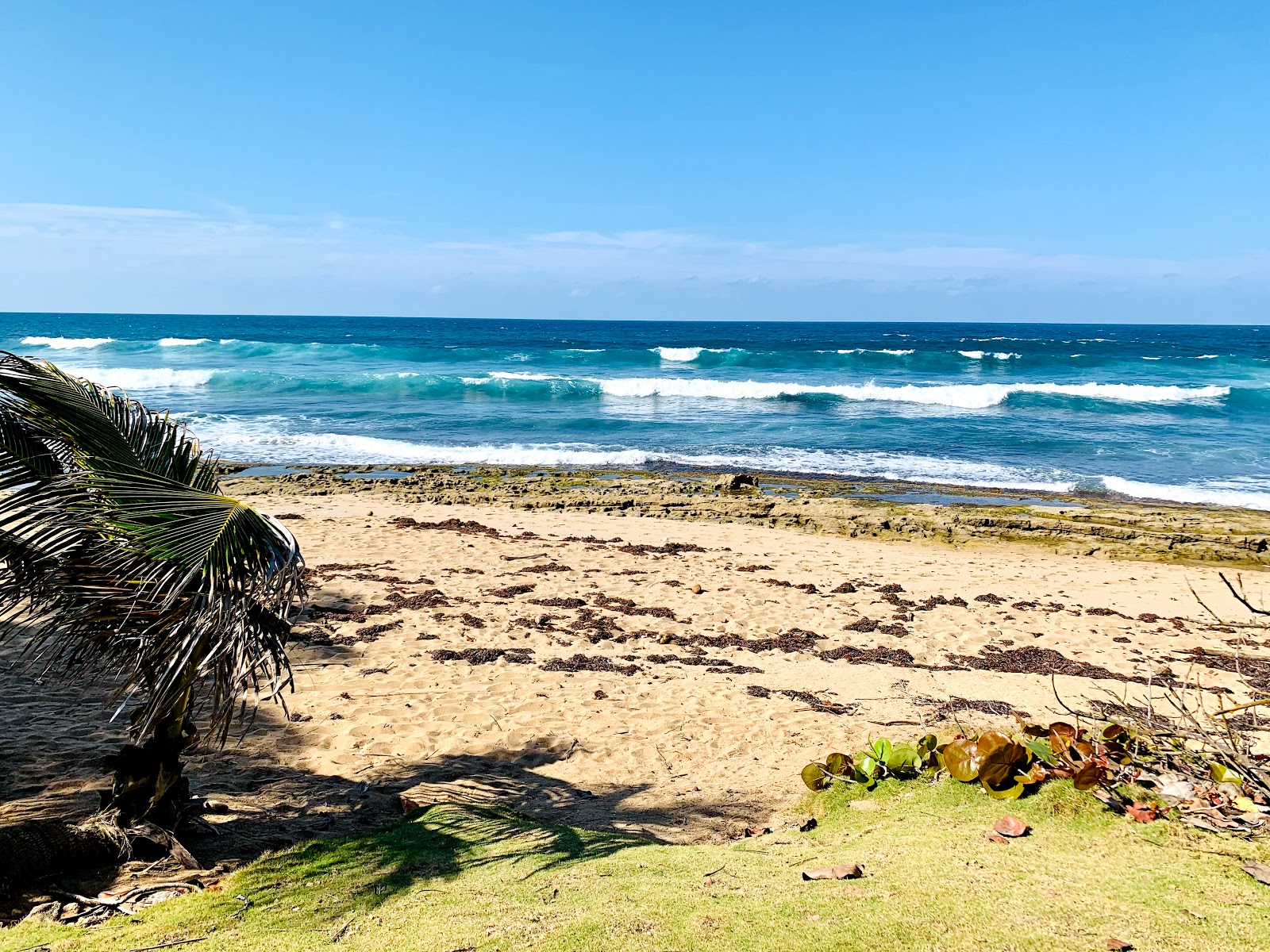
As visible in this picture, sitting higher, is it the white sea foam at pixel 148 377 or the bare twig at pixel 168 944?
the white sea foam at pixel 148 377

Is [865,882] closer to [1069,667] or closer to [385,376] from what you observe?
[1069,667]

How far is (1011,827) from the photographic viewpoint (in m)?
3.59

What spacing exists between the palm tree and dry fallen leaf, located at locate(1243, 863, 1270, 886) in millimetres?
3708

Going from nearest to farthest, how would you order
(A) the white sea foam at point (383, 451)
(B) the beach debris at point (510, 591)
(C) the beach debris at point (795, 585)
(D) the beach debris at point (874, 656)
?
(D) the beach debris at point (874, 656), (B) the beach debris at point (510, 591), (C) the beach debris at point (795, 585), (A) the white sea foam at point (383, 451)

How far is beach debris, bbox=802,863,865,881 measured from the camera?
11.0 ft

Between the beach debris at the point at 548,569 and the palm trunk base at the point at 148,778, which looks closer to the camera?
the palm trunk base at the point at 148,778

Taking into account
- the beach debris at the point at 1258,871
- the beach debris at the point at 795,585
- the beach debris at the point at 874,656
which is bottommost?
the beach debris at the point at 874,656

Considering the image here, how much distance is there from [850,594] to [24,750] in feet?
27.9

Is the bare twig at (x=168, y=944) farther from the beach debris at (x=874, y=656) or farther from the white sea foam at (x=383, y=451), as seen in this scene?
the white sea foam at (x=383, y=451)

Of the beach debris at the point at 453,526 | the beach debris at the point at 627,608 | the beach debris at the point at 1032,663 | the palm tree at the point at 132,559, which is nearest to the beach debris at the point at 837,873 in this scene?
the palm tree at the point at 132,559

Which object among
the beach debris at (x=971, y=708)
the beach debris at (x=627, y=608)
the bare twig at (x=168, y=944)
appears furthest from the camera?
the beach debris at (x=627, y=608)

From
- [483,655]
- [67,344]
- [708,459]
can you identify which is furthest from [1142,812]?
[67,344]

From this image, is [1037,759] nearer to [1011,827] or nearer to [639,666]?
[1011,827]

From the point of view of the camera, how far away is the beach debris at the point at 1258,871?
291 cm
